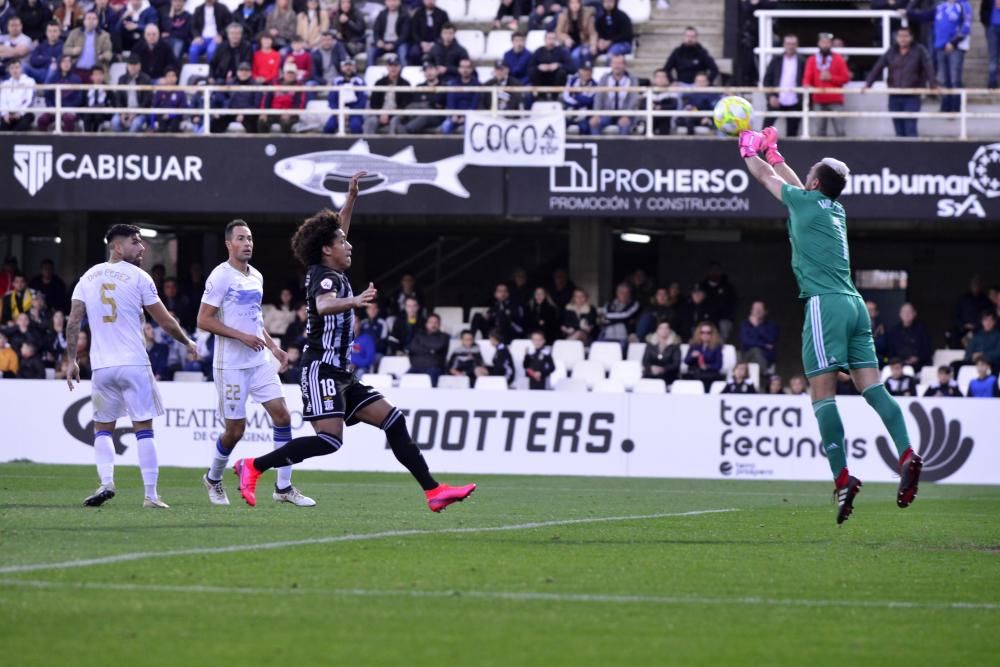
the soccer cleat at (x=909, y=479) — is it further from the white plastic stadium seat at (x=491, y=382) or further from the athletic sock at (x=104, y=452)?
the white plastic stadium seat at (x=491, y=382)

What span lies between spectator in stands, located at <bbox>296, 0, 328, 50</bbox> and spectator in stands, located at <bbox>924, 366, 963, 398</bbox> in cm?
1107

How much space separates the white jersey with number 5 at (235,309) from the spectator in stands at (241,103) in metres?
13.8

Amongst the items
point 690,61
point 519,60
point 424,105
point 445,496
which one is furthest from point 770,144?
point 519,60

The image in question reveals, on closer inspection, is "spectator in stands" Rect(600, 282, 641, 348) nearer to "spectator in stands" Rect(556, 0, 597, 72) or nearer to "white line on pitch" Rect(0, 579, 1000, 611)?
"spectator in stands" Rect(556, 0, 597, 72)

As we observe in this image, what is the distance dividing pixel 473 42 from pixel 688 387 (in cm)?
881

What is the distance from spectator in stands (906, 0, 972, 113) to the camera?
2547 centimetres

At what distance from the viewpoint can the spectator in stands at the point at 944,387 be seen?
73.3ft

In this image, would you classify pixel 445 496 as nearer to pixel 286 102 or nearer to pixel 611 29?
pixel 286 102

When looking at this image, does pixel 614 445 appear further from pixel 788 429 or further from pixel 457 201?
pixel 457 201

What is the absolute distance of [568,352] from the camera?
24.8 m

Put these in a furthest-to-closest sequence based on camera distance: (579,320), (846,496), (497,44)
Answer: (497,44) < (579,320) < (846,496)

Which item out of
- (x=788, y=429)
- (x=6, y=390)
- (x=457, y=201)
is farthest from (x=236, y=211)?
(x=788, y=429)

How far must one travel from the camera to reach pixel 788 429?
21.5 meters

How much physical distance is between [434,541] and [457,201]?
1678 cm
